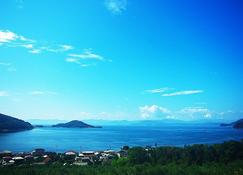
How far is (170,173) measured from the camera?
1912cm

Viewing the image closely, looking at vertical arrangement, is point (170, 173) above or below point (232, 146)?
below

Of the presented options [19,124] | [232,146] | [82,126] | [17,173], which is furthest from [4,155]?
[82,126]

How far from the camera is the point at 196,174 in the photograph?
736 inches

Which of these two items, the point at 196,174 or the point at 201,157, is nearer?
the point at 196,174

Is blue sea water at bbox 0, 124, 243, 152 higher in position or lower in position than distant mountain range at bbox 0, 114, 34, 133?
lower

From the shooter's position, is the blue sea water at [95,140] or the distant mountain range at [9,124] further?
the distant mountain range at [9,124]

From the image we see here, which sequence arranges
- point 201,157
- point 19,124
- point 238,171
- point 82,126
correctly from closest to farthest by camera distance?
point 238,171 < point 201,157 < point 19,124 < point 82,126

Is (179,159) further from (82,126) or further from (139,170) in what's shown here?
(82,126)

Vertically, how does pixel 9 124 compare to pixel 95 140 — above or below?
above

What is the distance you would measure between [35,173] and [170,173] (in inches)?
406

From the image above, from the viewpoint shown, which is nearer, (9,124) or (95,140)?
(95,140)

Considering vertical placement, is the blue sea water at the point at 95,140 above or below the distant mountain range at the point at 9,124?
below

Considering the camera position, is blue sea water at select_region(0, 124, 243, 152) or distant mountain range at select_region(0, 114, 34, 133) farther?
distant mountain range at select_region(0, 114, 34, 133)

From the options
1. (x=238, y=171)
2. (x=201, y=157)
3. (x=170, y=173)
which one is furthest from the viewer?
(x=201, y=157)
